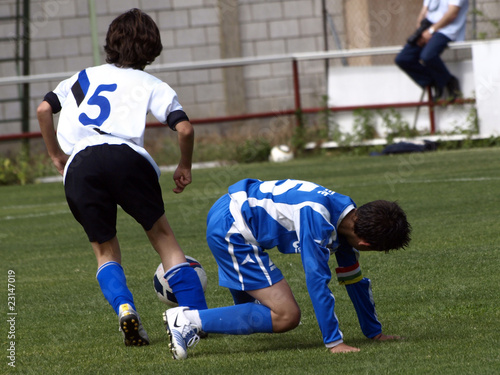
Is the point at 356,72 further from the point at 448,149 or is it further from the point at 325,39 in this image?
the point at 325,39

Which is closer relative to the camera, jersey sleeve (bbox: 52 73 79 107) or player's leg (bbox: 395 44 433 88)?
jersey sleeve (bbox: 52 73 79 107)

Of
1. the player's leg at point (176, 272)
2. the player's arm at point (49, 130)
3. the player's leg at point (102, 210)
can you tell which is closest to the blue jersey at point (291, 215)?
the player's leg at point (176, 272)

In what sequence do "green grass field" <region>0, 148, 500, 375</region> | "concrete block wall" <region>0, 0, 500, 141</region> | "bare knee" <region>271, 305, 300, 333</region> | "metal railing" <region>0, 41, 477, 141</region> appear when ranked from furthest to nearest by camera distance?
"concrete block wall" <region>0, 0, 500, 141</region>, "metal railing" <region>0, 41, 477, 141</region>, "bare knee" <region>271, 305, 300, 333</region>, "green grass field" <region>0, 148, 500, 375</region>

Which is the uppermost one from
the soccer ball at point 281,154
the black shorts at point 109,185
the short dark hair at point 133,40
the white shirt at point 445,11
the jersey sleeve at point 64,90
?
the white shirt at point 445,11

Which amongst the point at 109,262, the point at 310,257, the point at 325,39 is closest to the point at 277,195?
the point at 310,257

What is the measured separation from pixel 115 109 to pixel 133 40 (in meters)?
0.34

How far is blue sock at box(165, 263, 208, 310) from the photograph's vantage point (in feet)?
12.9

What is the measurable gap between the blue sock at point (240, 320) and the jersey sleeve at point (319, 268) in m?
0.32

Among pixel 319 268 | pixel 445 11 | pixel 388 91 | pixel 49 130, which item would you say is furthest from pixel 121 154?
pixel 388 91

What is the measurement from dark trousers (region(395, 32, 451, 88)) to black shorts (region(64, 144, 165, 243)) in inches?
350

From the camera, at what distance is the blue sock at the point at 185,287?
12.9 ft

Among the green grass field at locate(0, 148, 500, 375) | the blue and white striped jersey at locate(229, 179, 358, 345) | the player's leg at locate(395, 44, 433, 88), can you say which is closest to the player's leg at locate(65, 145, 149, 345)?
Answer: the green grass field at locate(0, 148, 500, 375)

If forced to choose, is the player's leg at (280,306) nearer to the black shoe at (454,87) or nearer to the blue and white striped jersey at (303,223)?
the blue and white striped jersey at (303,223)

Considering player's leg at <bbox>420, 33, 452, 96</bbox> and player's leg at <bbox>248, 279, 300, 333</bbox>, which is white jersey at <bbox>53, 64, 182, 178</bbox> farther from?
player's leg at <bbox>420, 33, 452, 96</bbox>
